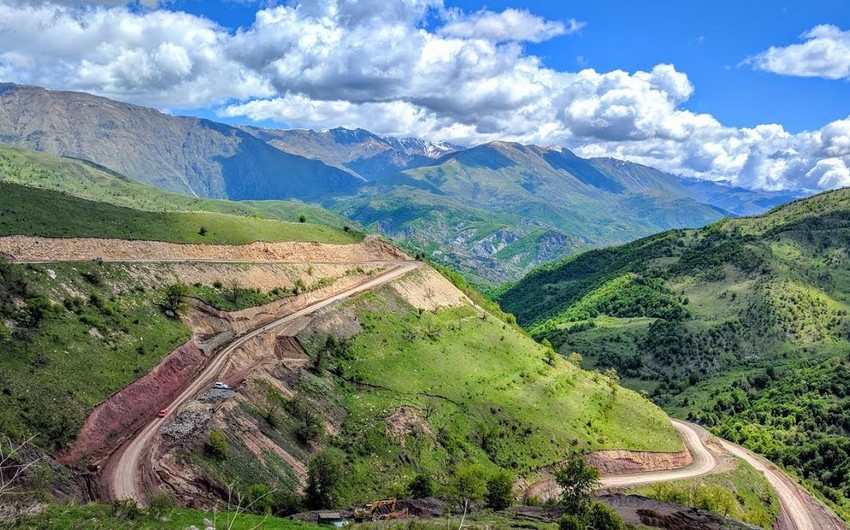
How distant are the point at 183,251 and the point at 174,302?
2213 cm

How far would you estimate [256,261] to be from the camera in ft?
358

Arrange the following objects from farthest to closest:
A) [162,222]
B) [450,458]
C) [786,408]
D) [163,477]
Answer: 1. [786,408]
2. [162,222]
3. [450,458]
4. [163,477]

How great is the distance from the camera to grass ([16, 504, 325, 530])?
33.2 m

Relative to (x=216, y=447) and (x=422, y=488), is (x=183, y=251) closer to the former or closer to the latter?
(x=216, y=447)

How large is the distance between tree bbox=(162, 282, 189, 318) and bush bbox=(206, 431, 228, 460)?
89.9 feet

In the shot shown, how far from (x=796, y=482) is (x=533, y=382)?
196ft

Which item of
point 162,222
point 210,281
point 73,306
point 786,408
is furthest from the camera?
point 786,408

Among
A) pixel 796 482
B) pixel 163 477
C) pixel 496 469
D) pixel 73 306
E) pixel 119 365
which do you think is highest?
pixel 73 306

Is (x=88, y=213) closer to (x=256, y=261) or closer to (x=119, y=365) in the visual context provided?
(x=256, y=261)

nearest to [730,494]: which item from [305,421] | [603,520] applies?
[603,520]

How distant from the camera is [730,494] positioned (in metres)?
97.7

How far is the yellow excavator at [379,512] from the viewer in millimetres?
53897

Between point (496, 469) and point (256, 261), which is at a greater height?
point (256, 261)

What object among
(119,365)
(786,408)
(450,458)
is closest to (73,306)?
(119,365)
